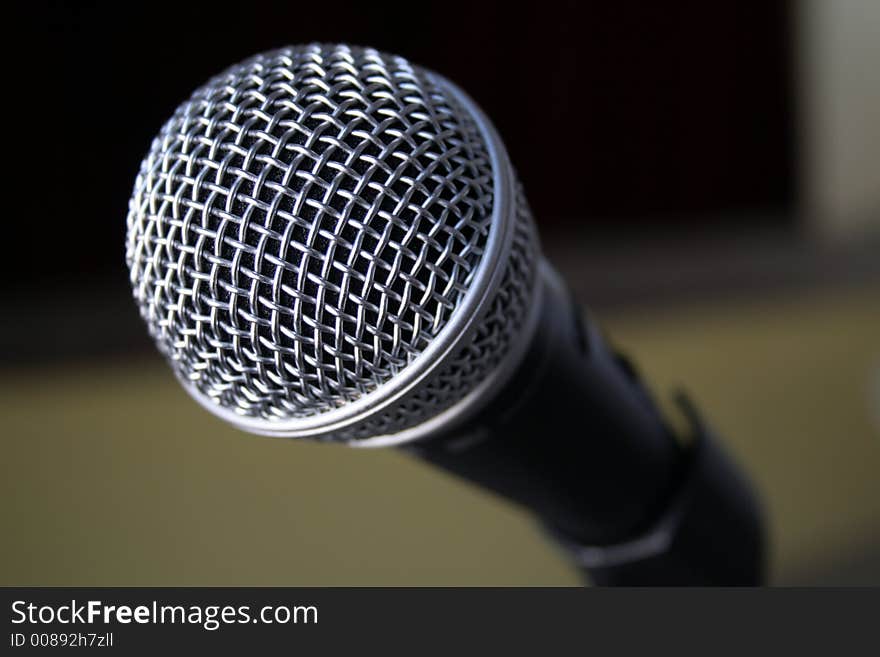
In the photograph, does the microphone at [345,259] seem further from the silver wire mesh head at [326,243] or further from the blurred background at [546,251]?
the blurred background at [546,251]

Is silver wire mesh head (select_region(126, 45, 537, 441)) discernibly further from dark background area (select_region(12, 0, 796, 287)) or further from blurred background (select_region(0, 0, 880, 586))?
dark background area (select_region(12, 0, 796, 287))

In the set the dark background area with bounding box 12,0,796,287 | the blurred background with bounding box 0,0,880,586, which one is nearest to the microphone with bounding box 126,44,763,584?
the blurred background with bounding box 0,0,880,586

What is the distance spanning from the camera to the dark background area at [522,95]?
1543 millimetres

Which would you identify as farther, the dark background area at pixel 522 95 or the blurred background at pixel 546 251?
the dark background area at pixel 522 95

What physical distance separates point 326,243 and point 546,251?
1.52m

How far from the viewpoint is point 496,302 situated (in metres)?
0.35

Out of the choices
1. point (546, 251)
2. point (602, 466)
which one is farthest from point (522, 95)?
point (602, 466)

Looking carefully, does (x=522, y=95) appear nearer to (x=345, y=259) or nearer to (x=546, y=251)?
(x=546, y=251)

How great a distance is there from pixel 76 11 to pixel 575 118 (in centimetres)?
107

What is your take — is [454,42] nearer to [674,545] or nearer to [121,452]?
[121,452]

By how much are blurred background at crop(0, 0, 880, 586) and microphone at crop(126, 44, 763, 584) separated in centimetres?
75

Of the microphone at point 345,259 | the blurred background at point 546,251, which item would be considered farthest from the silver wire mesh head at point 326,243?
the blurred background at point 546,251

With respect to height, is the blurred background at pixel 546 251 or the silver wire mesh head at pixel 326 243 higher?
the silver wire mesh head at pixel 326 243

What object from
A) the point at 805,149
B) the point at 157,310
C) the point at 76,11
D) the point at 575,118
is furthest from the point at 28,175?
the point at 805,149
